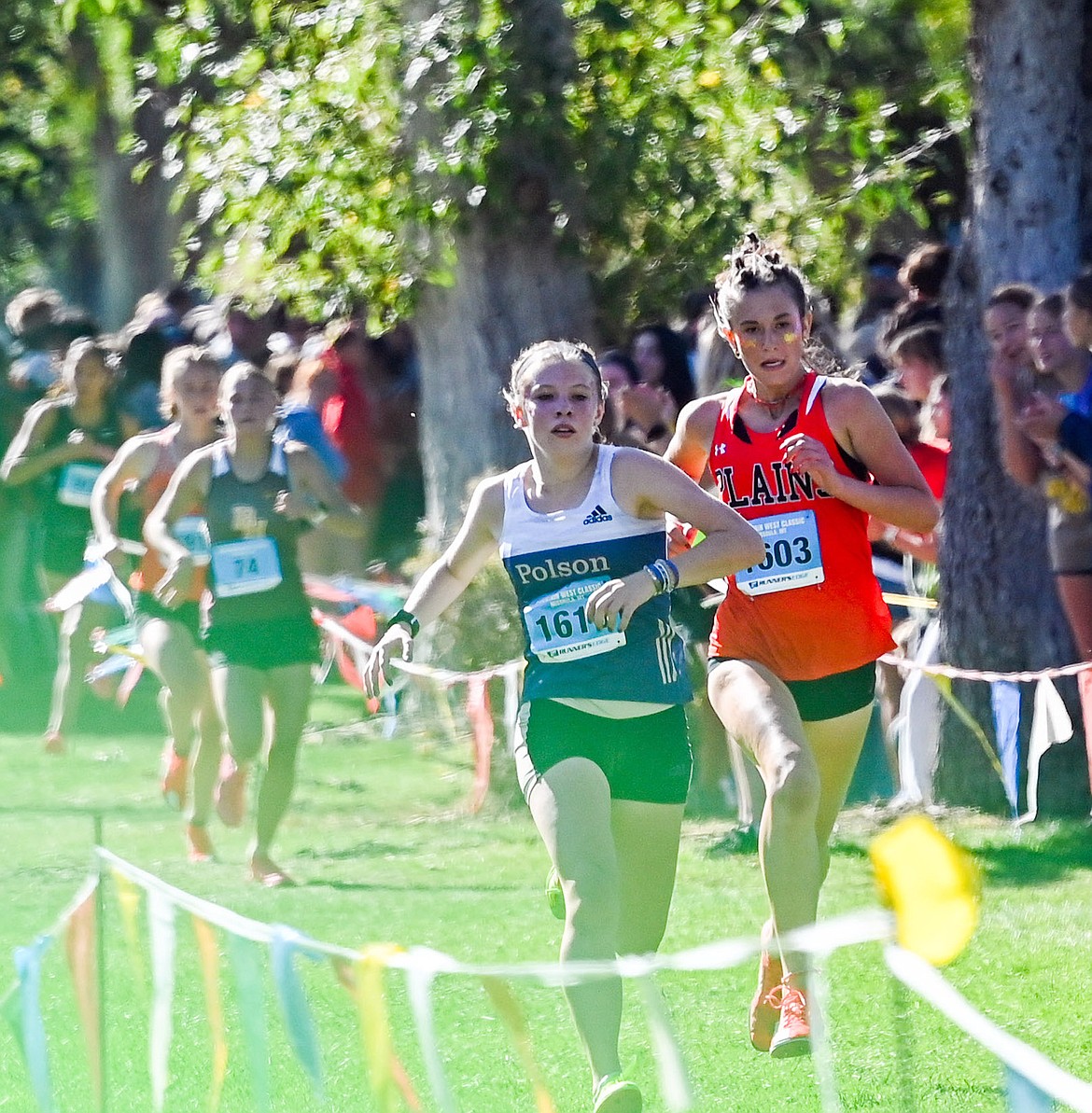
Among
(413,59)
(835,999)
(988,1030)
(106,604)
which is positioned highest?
(413,59)

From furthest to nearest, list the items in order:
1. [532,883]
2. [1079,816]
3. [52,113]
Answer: [52,113]
[1079,816]
[532,883]

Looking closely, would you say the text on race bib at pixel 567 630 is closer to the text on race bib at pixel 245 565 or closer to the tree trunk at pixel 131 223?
the text on race bib at pixel 245 565

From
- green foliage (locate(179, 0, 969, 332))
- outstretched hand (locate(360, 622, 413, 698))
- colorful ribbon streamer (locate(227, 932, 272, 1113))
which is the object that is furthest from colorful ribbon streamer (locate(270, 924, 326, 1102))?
green foliage (locate(179, 0, 969, 332))

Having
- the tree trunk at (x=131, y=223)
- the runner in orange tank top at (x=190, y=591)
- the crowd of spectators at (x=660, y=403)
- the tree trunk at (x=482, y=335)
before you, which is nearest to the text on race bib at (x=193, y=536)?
the runner in orange tank top at (x=190, y=591)

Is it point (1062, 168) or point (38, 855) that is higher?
point (1062, 168)

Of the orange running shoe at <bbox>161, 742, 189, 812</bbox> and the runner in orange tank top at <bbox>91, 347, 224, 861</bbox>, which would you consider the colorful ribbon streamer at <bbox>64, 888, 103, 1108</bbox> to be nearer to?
the runner in orange tank top at <bbox>91, 347, 224, 861</bbox>

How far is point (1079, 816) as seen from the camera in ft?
27.1

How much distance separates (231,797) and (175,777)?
0.43m

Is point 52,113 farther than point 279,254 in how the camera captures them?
Yes

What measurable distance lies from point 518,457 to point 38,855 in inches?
159

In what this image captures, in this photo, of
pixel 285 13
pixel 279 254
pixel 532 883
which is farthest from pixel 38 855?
pixel 285 13

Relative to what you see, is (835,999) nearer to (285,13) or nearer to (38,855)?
(38,855)

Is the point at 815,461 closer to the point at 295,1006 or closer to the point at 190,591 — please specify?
the point at 295,1006

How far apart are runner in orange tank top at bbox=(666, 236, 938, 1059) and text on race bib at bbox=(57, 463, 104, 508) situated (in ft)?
22.0
